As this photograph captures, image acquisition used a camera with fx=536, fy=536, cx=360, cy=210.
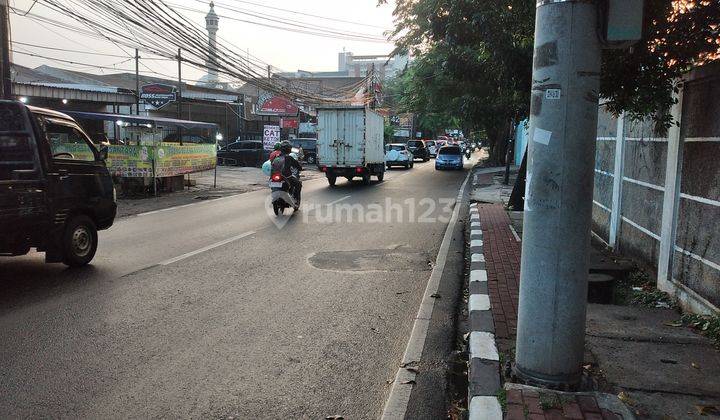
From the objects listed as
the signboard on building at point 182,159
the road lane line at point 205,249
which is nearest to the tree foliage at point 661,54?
the road lane line at point 205,249

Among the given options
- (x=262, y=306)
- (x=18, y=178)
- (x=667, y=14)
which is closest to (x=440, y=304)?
(x=262, y=306)

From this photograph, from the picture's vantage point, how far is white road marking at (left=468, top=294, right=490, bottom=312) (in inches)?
212

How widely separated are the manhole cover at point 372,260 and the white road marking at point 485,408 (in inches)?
158

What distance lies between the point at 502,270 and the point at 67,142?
649 centimetres

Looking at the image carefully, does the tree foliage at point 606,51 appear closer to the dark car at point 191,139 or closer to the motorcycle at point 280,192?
the motorcycle at point 280,192

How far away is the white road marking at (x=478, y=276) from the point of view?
648cm

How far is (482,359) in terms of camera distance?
4.05 m

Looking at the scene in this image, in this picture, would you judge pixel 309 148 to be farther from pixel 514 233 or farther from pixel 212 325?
pixel 212 325

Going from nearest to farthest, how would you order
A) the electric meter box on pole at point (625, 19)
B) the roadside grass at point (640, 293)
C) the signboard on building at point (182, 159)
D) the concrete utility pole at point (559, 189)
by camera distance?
the electric meter box on pole at point (625, 19)
the concrete utility pole at point (559, 189)
the roadside grass at point (640, 293)
the signboard on building at point (182, 159)

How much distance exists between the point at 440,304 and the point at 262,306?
6.35 feet

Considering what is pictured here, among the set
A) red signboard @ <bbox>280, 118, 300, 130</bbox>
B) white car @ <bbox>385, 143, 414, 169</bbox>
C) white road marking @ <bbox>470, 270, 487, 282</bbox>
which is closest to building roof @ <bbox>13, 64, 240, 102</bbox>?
red signboard @ <bbox>280, 118, 300, 130</bbox>

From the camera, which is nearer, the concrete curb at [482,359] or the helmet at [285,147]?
the concrete curb at [482,359]

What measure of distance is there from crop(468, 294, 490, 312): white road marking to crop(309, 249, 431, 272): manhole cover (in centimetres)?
183

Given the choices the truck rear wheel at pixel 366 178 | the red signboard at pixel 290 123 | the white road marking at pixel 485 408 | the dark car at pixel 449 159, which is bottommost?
the white road marking at pixel 485 408
